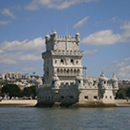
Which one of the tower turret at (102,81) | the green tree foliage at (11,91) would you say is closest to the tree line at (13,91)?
the green tree foliage at (11,91)

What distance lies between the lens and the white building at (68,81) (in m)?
83.3

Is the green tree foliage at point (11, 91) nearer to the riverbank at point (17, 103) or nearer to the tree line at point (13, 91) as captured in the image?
the tree line at point (13, 91)

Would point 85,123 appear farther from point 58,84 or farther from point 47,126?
point 58,84

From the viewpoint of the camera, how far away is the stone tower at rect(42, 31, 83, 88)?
93.0 m

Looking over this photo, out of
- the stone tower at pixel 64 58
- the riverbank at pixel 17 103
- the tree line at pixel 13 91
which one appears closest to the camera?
the stone tower at pixel 64 58

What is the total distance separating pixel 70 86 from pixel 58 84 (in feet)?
7.97

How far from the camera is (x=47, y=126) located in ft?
163

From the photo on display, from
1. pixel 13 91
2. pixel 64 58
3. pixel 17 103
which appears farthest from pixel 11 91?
pixel 64 58

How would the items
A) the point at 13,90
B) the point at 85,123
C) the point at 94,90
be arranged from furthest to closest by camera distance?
the point at 13,90 < the point at 94,90 < the point at 85,123

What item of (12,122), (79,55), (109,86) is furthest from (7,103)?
(12,122)

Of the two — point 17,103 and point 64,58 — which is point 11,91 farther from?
point 64,58

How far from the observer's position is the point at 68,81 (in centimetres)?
9375

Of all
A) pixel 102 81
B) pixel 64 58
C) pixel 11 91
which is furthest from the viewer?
pixel 11 91

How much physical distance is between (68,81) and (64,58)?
5.03m
